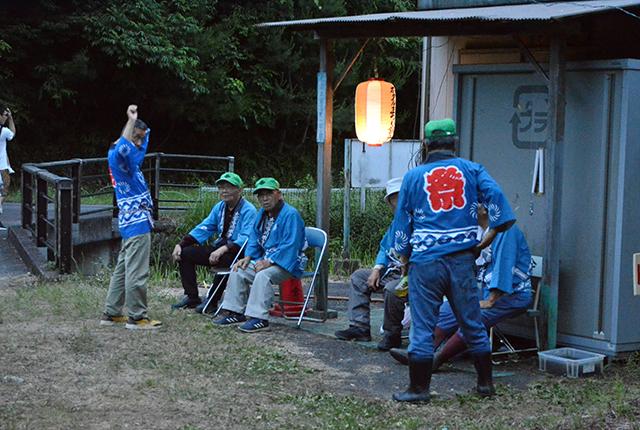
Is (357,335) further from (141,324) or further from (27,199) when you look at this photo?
(27,199)

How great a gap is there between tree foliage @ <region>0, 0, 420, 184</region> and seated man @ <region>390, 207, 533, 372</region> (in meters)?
11.0

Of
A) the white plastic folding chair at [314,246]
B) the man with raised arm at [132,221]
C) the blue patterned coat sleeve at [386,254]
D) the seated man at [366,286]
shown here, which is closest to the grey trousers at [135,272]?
the man with raised arm at [132,221]

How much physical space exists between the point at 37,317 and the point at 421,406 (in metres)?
3.89

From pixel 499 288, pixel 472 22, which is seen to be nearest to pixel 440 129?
pixel 499 288

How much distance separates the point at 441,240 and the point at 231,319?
287cm

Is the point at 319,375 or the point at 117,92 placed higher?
the point at 117,92

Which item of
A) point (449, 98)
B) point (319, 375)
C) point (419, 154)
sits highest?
point (449, 98)

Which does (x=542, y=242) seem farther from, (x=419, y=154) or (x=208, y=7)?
(x=208, y=7)

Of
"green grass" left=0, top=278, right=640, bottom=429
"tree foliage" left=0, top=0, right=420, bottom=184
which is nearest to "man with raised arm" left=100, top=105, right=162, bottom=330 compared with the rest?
"green grass" left=0, top=278, right=640, bottom=429

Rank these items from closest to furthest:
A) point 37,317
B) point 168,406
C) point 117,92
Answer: point 168,406 < point 37,317 < point 117,92

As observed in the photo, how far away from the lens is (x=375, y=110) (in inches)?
326

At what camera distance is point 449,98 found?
292 inches

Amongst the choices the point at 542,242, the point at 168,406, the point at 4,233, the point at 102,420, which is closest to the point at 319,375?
the point at 168,406

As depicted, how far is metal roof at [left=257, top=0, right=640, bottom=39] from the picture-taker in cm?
548
